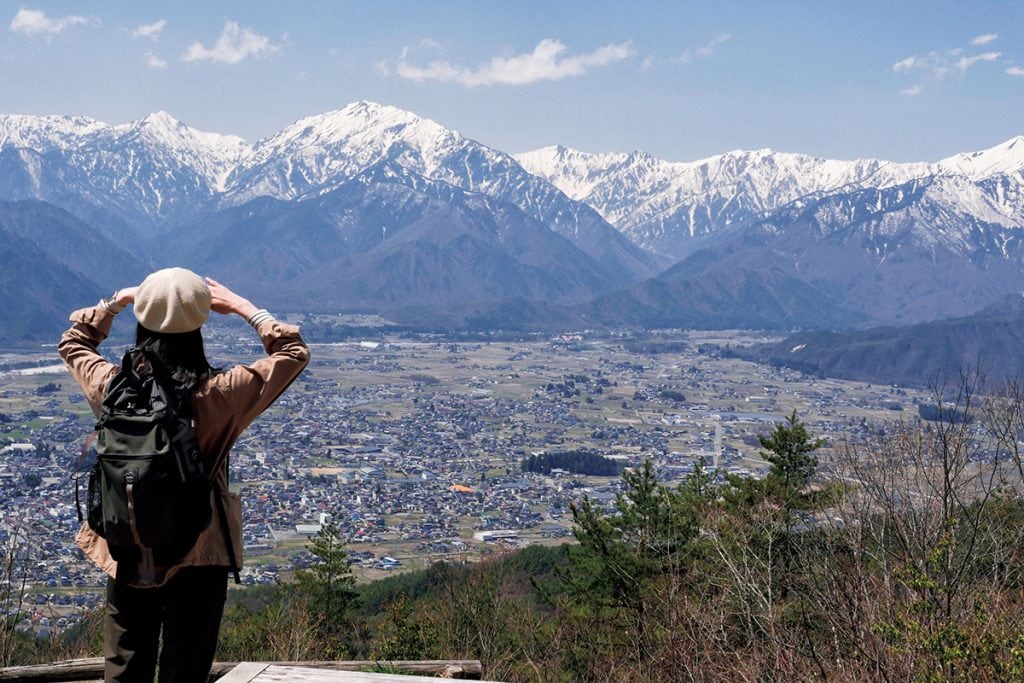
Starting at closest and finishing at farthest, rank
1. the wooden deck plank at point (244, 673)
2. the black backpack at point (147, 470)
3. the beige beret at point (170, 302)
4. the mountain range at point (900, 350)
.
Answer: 1. the black backpack at point (147, 470)
2. the beige beret at point (170, 302)
3. the wooden deck plank at point (244, 673)
4. the mountain range at point (900, 350)

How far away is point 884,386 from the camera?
104875 mm

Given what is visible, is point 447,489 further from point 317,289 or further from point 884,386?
point 317,289

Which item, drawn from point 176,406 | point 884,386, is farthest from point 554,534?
point 884,386

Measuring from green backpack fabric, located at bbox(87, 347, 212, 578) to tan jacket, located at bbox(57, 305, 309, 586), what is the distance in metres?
0.06

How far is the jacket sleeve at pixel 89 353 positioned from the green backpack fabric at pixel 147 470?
0.17 meters

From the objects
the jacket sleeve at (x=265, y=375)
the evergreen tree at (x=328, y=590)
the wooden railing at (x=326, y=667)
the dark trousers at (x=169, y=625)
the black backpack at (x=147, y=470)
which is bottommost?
the evergreen tree at (x=328, y=590)

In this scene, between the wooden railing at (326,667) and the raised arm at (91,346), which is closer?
the raised arm at (91,346)

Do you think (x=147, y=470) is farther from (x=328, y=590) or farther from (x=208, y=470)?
(x=328, y=590)

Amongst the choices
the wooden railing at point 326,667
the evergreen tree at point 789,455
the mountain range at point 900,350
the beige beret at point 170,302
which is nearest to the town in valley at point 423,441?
the evergreen tree at point 789,455

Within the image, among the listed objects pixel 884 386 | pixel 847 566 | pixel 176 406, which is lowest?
pixel 884 386

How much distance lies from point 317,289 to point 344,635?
605 feet

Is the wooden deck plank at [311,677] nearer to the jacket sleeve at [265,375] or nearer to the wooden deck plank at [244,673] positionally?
the wooden deck plank at [244,673]

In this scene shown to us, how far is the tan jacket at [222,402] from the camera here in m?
2.38

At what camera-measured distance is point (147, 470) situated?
2.22m
